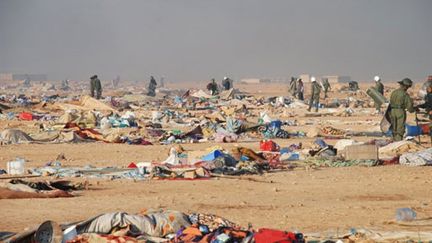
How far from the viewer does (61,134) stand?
2117 cm

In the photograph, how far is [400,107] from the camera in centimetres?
1806

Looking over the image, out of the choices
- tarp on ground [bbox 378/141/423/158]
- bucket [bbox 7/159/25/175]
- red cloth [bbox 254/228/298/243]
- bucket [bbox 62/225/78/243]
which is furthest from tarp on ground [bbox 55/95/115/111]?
red cloth [bbox 254/228/298/243]

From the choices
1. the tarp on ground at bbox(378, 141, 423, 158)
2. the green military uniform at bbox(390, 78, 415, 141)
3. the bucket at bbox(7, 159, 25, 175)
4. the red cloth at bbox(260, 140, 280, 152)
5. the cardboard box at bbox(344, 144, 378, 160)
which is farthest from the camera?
the green military uniform at bbox(390, 78, 415, 141)

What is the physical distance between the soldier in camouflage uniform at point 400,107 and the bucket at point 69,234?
1136 cm

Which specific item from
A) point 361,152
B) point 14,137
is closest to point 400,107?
point 361,152

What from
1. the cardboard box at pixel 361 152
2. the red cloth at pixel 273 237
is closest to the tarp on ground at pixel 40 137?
the cardboard box at pixel 361 152

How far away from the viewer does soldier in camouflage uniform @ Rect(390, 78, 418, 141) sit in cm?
1789

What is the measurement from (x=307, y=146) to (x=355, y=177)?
4862mm

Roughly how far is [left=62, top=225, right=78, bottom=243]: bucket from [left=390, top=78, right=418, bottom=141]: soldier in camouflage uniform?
11.4 meters

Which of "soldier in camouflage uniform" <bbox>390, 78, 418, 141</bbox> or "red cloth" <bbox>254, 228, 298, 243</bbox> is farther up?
"soldier in camouflage uniform" <bbox>390, 78, 418, 141</bbox>

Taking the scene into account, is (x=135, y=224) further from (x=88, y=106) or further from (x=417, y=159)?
(x=88, y=106)

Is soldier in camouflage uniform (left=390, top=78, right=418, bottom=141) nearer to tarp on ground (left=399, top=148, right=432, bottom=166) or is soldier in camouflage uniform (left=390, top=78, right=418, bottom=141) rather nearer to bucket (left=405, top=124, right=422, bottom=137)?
bucket (left=405, top=124, right=422, bottom=137)

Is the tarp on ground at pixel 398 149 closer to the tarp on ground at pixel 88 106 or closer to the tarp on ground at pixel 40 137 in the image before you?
the tarp on ground at pixel 40 137

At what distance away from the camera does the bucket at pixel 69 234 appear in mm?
7848
